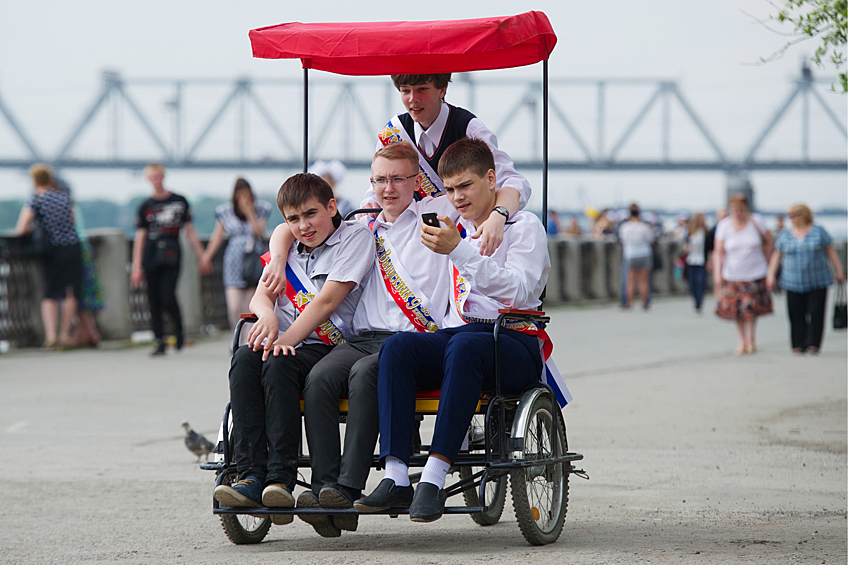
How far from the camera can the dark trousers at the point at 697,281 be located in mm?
20922

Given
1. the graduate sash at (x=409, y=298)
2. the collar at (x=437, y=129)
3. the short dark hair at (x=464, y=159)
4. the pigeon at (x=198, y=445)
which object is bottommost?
the pigeon at (x=198, y=445)

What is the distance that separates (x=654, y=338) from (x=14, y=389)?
842 cm

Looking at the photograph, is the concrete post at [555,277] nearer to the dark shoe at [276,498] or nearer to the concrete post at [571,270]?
the concrete post at [571,270]

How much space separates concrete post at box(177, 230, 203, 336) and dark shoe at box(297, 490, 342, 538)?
1032 centimetres

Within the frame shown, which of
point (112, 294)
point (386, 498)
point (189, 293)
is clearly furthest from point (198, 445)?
point (189, 293)

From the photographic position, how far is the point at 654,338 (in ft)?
50.8

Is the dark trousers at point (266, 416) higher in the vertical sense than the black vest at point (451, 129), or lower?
lower

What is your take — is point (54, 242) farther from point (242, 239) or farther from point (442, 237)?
point (442, 237)

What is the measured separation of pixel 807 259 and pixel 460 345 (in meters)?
9.54

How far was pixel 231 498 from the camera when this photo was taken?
14.3 feet

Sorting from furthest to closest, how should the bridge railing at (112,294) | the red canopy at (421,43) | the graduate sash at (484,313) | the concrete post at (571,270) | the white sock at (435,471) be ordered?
the concrete post at (571,270)
the bridge railing at (112,294)
the red canopy at (421,43)
the graduate sash at (484,313)
the white sock at (435,471)

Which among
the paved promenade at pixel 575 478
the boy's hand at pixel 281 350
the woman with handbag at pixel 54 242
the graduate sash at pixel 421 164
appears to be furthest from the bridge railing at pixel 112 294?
the boy's hand at pixel 281 350

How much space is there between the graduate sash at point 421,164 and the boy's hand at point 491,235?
570 millimetres

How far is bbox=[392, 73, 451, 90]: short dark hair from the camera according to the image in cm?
527
